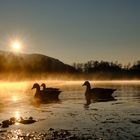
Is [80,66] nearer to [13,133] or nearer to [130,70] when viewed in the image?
[130,70]

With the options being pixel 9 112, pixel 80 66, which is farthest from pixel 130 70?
pixel 9 112

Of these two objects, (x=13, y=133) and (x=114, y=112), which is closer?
(x=13, y=133)

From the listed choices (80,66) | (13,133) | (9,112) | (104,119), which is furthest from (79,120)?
(80,66)

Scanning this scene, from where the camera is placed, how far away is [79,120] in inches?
812

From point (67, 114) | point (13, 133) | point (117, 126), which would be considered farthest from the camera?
point (67, 114)

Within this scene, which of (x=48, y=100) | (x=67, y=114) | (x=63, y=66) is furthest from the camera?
(x=63, y=66)

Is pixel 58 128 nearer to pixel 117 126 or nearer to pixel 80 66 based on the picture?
pixel 117 126

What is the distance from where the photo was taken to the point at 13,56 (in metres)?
179

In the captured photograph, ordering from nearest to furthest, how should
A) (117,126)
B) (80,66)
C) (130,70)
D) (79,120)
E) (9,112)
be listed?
(117,126), (79,120), (9,112), (130,70), (80,66)

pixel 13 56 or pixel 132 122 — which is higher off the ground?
pixel 13 56

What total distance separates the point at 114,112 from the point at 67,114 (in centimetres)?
273

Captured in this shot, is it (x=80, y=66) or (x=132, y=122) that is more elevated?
(x=80, y=66)

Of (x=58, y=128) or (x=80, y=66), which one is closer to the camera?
(x=58, y=128)

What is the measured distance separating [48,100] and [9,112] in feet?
37.4
